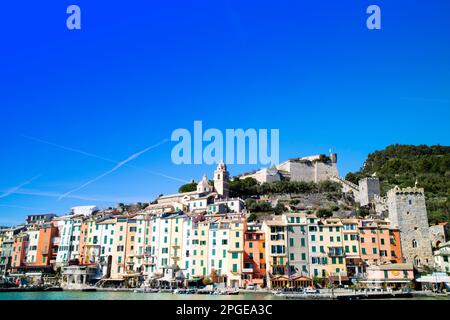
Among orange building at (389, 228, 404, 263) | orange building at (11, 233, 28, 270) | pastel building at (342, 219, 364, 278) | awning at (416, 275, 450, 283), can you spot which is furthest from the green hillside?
orange building at (11, 233, 28, 270)

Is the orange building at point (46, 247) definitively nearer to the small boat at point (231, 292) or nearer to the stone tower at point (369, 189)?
the small boat at point (231, 292)

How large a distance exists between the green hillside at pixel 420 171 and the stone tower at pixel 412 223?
5406mm

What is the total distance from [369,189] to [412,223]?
50.1 ft

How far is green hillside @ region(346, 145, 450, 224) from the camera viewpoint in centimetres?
3838

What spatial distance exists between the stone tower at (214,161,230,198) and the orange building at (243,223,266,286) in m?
21.5

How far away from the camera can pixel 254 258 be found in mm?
28781

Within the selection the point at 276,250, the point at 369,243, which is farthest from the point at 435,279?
the point at 276,250

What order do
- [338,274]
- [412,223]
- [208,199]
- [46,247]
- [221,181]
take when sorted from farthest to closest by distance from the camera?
[221,181], [208,199], [46,247], [412,223], [338,274]

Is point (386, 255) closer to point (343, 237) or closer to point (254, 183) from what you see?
point (343, 237)

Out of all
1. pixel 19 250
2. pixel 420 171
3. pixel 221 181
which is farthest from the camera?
pixel 221 181

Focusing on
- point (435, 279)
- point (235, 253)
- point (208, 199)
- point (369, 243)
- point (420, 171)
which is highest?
point (420, 171)

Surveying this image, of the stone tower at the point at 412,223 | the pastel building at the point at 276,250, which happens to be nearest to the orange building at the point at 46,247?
the pastel building at the point at 276,250

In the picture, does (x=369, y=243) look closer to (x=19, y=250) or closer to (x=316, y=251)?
(x=316, y=251)
